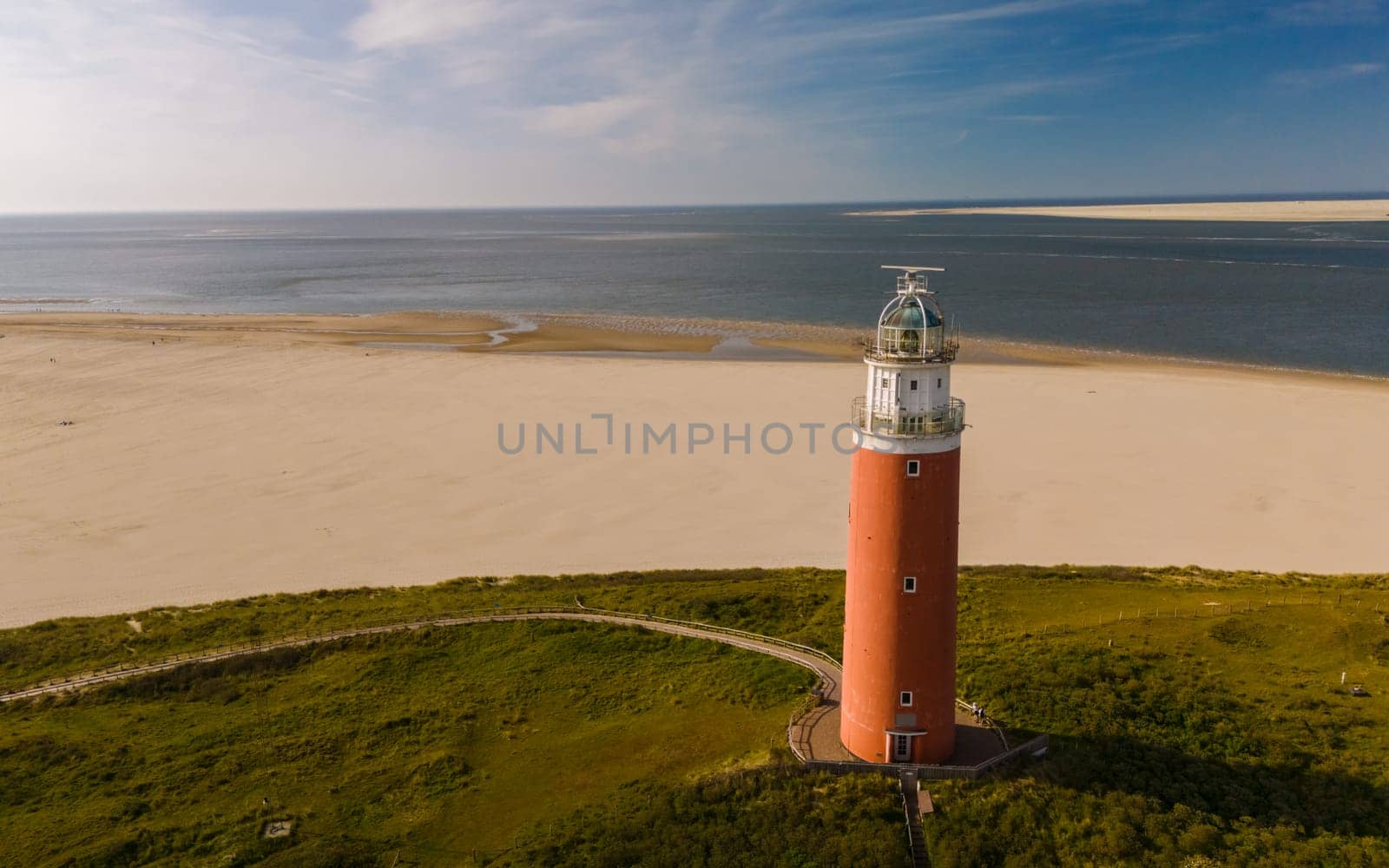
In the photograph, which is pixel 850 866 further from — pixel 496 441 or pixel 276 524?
pixel 496 441

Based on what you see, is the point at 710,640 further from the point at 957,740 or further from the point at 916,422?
the point at 916,422

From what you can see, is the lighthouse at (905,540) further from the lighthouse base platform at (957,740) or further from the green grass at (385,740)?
the green grass at (385,740)

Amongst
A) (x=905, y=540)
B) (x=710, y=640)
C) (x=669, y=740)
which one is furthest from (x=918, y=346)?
(x=710, y=640)

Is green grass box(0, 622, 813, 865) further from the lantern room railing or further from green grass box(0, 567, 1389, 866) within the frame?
the lantern room railing

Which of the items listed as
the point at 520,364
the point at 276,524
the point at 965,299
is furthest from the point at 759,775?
the point at 965,299

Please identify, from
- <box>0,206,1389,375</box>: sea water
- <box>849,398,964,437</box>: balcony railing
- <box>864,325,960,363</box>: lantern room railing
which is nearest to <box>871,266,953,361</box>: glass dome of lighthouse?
<box>864,325,960,363</box>: lantern room railing
